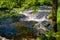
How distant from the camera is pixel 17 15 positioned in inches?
148

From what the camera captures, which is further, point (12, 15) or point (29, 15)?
point (29, 15)

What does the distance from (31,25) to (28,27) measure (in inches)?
3.4

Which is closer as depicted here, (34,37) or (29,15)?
(34,37)

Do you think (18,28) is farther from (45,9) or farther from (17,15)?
(45,9)

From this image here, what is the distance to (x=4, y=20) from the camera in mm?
3803

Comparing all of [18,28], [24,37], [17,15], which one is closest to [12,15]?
[17,15]

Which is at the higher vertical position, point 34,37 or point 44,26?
point 44,26

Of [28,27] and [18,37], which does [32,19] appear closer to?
[28,27]

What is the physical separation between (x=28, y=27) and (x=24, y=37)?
260 millimetres

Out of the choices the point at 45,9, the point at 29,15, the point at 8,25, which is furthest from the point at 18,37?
the point at 45,9

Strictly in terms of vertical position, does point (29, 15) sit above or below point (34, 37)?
above

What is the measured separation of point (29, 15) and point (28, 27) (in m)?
0.37

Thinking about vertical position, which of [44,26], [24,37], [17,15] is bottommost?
[24,37]

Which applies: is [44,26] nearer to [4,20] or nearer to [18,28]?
[18,28]
